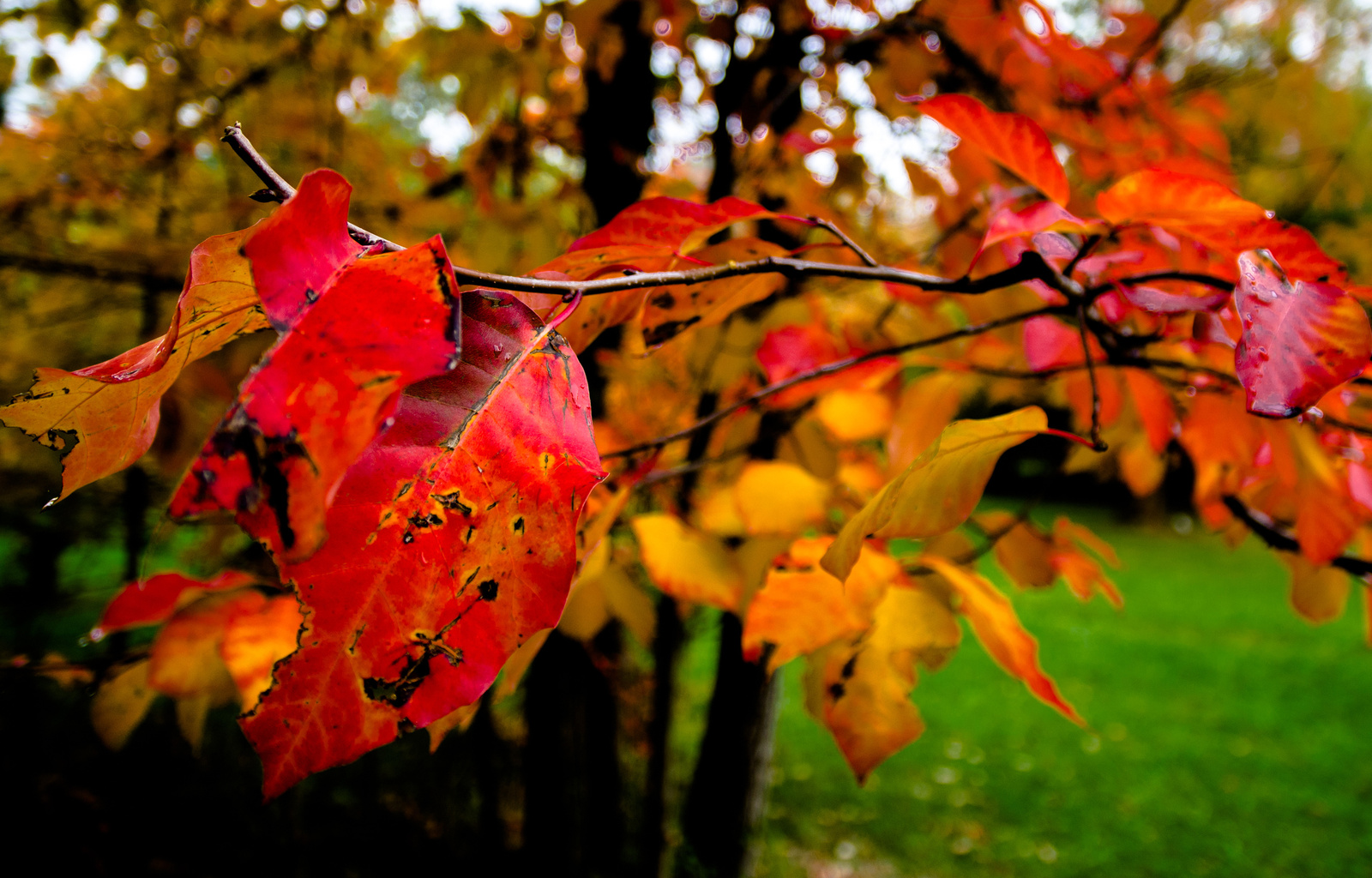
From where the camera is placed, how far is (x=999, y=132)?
505 mm

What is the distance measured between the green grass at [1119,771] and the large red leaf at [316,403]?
2798mm

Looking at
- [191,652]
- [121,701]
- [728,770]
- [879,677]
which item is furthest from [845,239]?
[728,770]

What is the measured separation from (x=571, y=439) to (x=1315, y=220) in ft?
25.4

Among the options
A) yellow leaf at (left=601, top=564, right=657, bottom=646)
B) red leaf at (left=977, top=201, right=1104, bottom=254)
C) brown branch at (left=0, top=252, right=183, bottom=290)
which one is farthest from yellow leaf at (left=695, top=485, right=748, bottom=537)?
brown branch at (left=0, top=252, right=183, bottom=290)

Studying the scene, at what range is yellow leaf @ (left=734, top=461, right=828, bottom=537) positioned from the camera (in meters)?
0.80

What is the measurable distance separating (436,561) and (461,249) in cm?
198

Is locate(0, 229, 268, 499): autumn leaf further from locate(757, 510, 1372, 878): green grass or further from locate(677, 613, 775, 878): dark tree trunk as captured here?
locate(757, 510, 1372, 878): green grass

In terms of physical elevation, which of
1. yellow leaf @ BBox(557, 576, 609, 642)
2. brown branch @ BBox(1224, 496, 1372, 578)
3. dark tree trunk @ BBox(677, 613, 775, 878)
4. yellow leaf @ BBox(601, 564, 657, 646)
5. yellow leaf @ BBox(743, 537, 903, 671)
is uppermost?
yellow leaf @ BBox(743, 537, 903, 671)

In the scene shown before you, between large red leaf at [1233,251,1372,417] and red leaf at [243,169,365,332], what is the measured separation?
434 millimetres

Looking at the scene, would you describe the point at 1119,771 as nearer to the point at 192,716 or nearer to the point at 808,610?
the point at 808,610

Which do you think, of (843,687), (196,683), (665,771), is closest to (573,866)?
(665,771)

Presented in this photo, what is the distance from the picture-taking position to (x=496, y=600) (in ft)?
1.07

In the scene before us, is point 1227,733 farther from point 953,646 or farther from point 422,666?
point 422,666

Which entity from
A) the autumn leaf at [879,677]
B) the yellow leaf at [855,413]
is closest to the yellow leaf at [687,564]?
the autumn leaf at [879,677]
